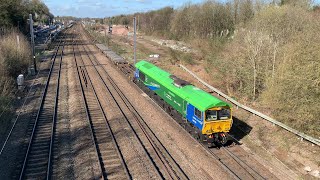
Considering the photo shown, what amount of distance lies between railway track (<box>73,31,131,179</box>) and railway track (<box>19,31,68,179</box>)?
7.85 feet

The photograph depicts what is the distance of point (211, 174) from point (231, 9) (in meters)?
47.2

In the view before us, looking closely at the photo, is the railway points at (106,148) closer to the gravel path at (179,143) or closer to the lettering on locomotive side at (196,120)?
the gravel path at (179,143)

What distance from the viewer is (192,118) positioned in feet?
59.8

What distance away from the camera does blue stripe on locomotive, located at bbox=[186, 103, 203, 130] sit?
Answer: 1738 cm

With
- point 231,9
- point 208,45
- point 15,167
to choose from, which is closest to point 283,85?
point 15,167

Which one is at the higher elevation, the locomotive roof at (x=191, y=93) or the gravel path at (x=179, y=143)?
the locomotive roof at (x=191, y=93)

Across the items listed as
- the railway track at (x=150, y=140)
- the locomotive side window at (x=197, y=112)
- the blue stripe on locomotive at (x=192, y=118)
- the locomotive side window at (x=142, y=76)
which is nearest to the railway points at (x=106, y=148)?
the railway track at (x=150, y=140)

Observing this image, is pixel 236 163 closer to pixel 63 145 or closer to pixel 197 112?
pixel 197 112

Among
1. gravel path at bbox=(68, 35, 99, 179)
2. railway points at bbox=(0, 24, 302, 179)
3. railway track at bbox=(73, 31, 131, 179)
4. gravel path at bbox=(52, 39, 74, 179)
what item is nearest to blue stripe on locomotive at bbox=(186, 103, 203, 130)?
railway points at bbox=(0, 24, 302, 179)

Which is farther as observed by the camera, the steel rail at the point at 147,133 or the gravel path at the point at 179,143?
the steel rail at the point at 147,133

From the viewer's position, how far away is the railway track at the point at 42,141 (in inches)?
573

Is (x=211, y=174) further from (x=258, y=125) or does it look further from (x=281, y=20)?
(x=281, y=20)

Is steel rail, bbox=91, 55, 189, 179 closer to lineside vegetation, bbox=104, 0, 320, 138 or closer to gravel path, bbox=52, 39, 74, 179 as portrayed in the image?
gravel path, bbox=52, 39, 74, 179

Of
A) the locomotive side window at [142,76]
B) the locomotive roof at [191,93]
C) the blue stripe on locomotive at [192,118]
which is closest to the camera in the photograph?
the locomotive roof at [191,93]
